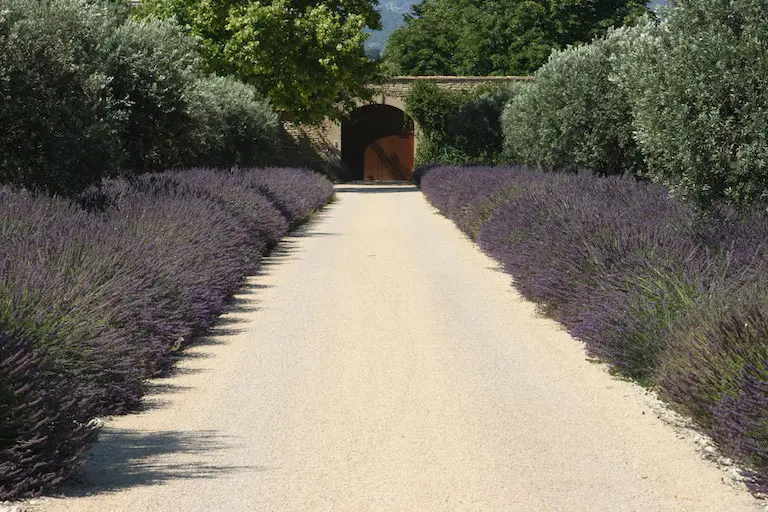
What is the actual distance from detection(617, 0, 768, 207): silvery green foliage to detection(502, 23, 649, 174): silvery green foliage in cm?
969

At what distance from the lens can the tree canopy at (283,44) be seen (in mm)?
38469

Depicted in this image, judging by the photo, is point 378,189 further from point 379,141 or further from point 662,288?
point 662,288

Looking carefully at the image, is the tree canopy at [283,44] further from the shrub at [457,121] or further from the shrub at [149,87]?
the shrub at [149,87]

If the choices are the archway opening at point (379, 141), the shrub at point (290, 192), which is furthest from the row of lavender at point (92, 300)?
the archway opening at point (379, 141)

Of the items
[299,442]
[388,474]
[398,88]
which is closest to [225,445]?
[299,442]

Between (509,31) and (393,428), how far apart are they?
184 feet

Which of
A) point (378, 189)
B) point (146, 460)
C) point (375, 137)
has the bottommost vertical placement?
point (378, 189)

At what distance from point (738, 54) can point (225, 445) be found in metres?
7.11

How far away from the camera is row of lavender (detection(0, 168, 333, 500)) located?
17.0 ft

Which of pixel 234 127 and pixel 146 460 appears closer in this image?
pixel 146 460

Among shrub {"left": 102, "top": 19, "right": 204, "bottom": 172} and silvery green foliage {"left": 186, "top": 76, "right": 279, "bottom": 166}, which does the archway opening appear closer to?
silvery green foliage {"left": 186, "top": 76, "right": 279, "bottom": 166}

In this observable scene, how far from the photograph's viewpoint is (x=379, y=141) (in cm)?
5453

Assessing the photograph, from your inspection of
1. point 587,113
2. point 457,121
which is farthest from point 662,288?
point 457,121

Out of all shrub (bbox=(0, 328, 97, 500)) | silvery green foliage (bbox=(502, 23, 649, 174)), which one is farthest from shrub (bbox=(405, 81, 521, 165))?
shrub (bbox=(0, 328, 97, 500))
